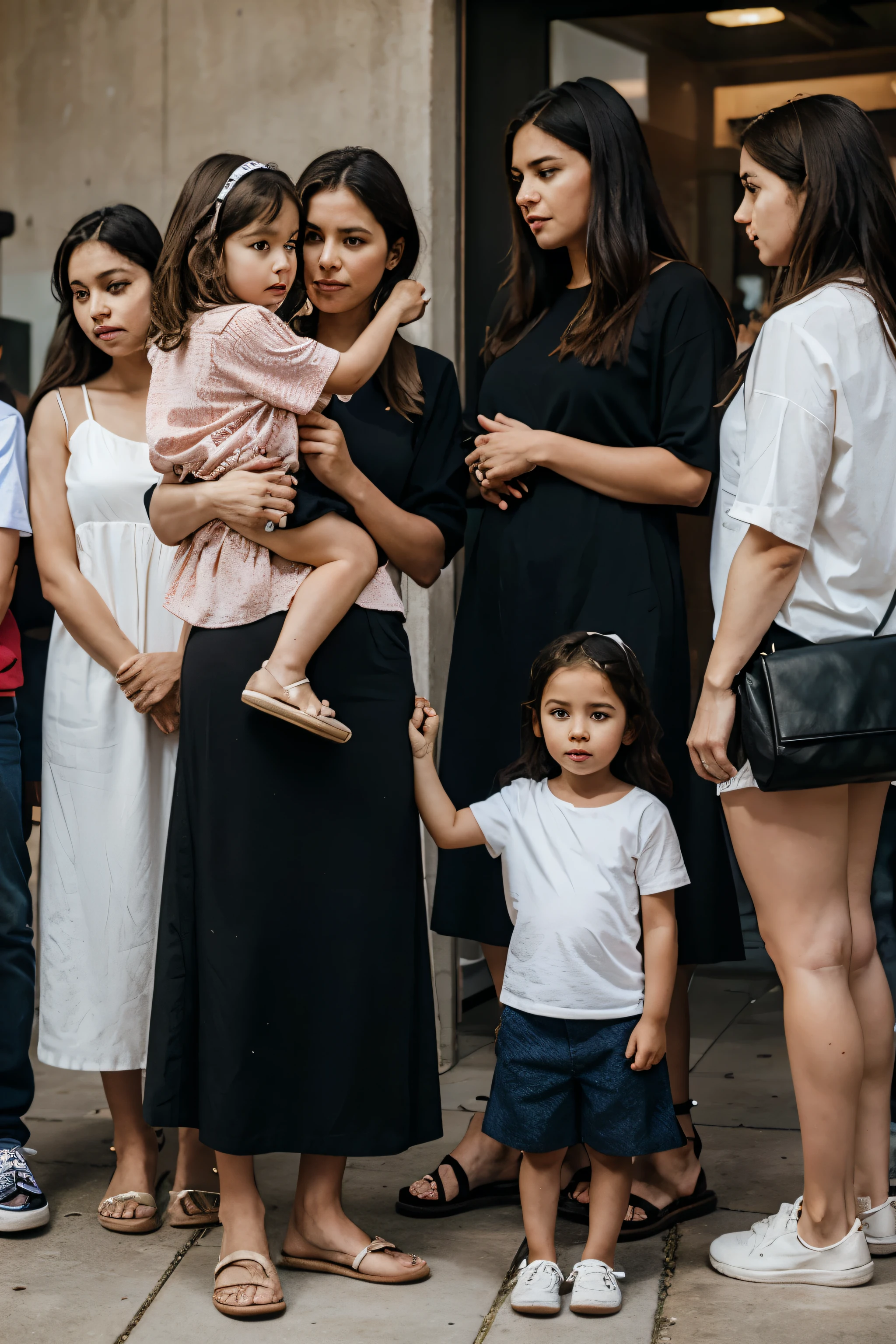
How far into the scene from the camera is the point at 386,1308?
264 centimetres

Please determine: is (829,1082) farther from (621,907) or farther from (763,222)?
(763,222)

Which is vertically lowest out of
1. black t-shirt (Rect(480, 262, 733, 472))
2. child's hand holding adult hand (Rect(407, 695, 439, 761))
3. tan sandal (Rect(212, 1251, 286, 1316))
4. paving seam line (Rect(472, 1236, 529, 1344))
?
paving seam line (Rect(472, 1236, 529, 1344))

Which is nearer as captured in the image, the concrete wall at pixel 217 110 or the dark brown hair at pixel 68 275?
the dark brown hair at pixel 68 275

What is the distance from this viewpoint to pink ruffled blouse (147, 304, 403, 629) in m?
2.58

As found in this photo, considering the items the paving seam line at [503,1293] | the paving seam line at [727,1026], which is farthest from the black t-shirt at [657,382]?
the paving seam line at [727,1026]

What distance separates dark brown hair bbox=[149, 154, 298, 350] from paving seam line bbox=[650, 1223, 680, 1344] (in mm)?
1892

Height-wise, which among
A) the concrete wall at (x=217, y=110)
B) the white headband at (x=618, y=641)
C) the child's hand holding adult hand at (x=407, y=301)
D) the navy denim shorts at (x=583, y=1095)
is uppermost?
the concrete wall at (x=217, y=110)

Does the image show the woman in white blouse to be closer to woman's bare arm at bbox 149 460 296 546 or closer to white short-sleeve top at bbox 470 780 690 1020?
white short-sleeve top at bbox 470 780 690 1020

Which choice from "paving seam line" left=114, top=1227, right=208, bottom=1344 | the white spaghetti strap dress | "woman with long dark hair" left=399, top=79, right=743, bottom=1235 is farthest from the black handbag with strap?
"paving seam line" left=114, top=1227, right=208, bottom=1344

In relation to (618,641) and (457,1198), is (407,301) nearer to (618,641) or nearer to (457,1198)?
(618,641)

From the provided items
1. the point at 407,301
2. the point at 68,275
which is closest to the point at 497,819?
the point at 407,301

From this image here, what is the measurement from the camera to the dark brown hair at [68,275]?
3121 millimetres

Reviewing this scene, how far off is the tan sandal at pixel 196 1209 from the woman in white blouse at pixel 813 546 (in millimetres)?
1017

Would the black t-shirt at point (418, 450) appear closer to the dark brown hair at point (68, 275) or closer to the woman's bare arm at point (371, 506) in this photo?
the woman's bare arm at point (371, 506)
